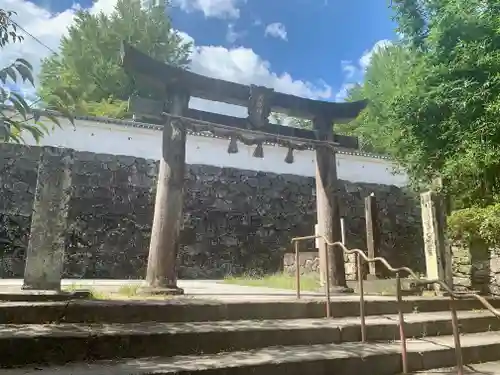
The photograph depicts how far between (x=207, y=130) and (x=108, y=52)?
14691mm

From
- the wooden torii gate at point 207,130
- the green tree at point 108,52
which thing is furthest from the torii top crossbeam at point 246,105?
the green tree at point 108,52

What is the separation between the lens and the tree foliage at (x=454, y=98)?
757cm

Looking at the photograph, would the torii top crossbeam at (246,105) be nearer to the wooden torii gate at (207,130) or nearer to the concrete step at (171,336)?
the wooden torii gate at (207,130)

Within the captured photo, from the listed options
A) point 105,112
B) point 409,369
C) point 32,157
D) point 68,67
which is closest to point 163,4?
point 68,67

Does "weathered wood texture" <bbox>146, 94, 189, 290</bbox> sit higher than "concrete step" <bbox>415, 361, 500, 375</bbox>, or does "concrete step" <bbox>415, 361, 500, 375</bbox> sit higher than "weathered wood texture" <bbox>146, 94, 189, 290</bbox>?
"weathered wood texture" <bbox>146, 94, 189, 290</bbox>

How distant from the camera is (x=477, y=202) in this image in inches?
319

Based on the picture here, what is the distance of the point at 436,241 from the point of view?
6863mm

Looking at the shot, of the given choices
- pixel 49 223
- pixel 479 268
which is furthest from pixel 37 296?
pixel 479 268

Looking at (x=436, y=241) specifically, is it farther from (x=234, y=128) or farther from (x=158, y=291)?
(x=158, y=291)

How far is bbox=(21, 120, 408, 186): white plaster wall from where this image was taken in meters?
11.7

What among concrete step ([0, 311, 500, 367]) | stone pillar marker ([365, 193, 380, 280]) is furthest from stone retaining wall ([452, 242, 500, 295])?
concrete step ([0, 311, 500, 367])

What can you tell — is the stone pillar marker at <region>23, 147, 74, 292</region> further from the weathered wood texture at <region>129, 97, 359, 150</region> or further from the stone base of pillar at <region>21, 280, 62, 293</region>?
the weathered wood texture at <region>129, 97, 359, 150</region>

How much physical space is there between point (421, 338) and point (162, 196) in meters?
3.73

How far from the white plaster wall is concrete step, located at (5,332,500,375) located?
8616 mm
